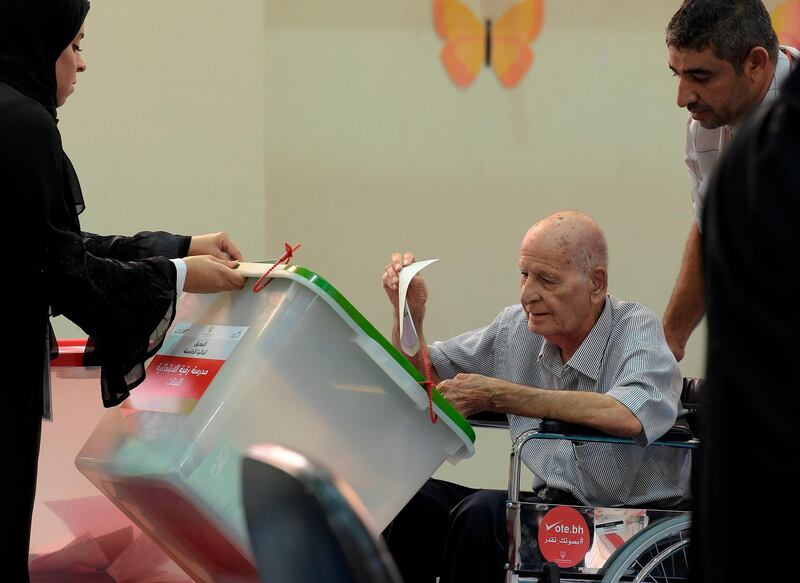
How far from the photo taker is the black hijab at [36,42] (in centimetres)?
190

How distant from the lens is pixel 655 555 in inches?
90.4

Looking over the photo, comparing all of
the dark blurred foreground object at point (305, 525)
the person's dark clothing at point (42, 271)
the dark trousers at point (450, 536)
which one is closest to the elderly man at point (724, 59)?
the dark trousers at point (450, 536)

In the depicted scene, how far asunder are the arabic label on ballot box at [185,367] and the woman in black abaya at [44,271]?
0.28ft

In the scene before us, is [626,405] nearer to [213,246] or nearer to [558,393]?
[558,393]

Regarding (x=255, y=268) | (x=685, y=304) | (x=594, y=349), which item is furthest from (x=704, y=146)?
(x=255, y=268)

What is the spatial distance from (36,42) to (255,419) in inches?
30.8

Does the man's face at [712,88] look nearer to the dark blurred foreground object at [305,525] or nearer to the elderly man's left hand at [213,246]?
the elderly man's left hand at [213,246]

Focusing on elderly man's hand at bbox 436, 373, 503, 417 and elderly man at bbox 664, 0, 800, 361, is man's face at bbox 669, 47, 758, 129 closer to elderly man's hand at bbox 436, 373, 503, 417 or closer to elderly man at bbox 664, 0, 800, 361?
elderly man at bbox 664, 0, 800, 361

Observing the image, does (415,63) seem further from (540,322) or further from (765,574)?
(765,574)

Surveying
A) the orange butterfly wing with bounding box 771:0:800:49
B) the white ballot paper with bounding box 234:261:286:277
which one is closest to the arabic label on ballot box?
the white ballot paper with bounding box 234:261:286:277

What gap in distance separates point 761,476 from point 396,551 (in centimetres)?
203

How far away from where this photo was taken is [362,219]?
479 cm

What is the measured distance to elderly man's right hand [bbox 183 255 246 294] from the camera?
6.95 feet

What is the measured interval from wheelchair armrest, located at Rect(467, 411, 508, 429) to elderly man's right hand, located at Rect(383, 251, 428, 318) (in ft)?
1.12
